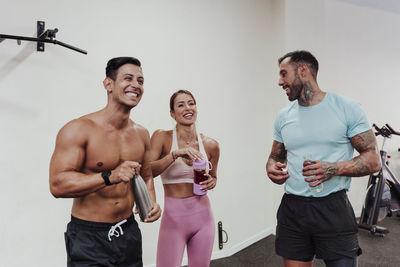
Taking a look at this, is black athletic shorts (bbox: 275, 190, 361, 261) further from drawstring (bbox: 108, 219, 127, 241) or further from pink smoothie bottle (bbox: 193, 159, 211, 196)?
drawstring (bbox: 108, 219, 127, 241)

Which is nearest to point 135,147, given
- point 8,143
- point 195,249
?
point 195,249

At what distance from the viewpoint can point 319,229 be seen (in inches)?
61.4

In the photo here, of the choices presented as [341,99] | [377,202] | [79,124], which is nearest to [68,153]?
[79,124]

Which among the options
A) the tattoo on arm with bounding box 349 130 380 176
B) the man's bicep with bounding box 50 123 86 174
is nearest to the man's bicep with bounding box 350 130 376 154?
the tattoo on arm with bounding box 349 130 380 176

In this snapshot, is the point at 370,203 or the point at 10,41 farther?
the point at 370,203

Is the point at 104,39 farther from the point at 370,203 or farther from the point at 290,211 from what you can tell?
the point at 370,203

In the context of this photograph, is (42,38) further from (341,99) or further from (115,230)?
(341,99)

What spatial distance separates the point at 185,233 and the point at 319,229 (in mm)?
774

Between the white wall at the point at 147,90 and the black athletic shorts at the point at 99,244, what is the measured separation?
1066 mm

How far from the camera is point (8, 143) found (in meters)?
2.19

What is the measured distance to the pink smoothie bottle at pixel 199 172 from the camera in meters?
1.73

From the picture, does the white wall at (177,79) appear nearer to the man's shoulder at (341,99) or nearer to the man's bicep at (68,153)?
the man's bicep at (68,153)

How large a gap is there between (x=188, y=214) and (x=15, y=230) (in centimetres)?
134

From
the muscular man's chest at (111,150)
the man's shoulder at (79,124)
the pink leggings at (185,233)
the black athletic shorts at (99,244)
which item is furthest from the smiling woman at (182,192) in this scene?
the man's shoulder at (79,124)
